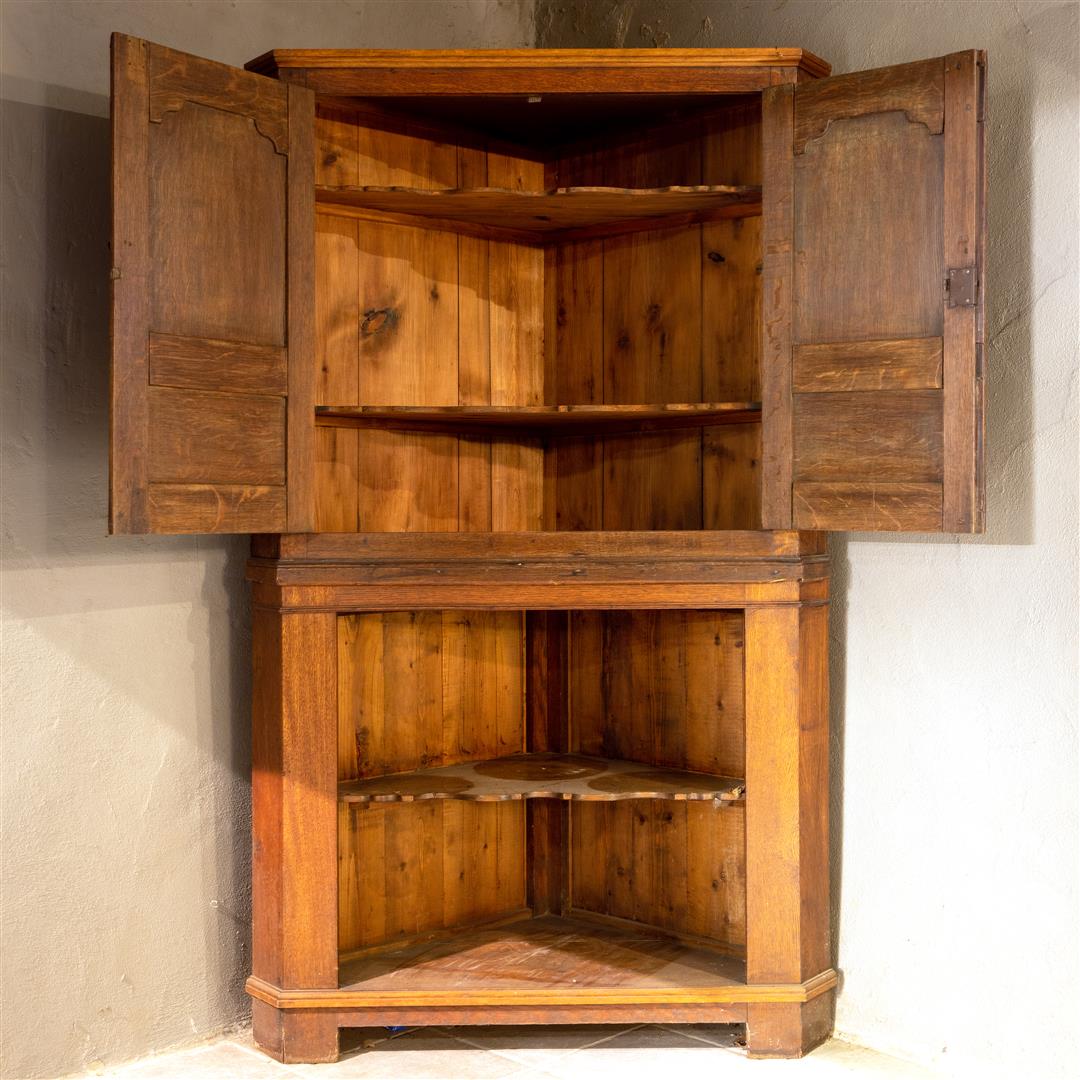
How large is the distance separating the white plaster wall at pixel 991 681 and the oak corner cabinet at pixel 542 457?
14cm

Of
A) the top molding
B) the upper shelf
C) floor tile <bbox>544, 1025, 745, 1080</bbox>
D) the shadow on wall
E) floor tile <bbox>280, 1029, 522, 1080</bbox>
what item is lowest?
floor tile <bbox>280, 1029, 522, 1080</bbox>

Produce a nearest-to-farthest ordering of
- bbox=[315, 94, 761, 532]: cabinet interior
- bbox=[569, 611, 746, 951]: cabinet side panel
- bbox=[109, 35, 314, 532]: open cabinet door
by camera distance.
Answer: bbox=[109, 35, 314, 532]: open cabinet door, bbox=[315, 94, 761, 532]: cabinet interior, bbox=[569, 611, 746, 951]: cabinet side panel

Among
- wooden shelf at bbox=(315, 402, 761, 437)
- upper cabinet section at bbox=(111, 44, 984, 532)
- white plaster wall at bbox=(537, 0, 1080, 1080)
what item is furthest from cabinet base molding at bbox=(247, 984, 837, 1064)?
wooden shelf at bbox=(315, 402, 761, 437)

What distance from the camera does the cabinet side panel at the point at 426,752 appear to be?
315 cm

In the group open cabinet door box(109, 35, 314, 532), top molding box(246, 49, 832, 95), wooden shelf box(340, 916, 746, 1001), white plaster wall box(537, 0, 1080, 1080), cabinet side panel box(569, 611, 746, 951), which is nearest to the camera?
open cabinet door box(109, 35, 314, 532)

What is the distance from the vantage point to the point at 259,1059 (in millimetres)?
2852

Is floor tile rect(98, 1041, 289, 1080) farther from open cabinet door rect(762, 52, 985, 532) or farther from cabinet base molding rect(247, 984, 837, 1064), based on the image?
open cabinet door rect(762, 52, 985, 532)

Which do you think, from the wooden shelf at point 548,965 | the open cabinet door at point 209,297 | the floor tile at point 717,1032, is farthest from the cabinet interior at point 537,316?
the floor tile at point 717,1032

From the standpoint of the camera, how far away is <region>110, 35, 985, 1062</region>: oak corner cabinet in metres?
2.50

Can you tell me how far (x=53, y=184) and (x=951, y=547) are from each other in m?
2.04

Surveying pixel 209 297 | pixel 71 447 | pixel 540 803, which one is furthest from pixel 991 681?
pixel 71 447

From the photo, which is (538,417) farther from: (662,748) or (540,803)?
(540,803)

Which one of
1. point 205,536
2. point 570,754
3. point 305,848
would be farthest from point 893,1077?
point 205,536

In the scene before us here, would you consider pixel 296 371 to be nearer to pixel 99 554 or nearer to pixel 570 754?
pixel 99 554
